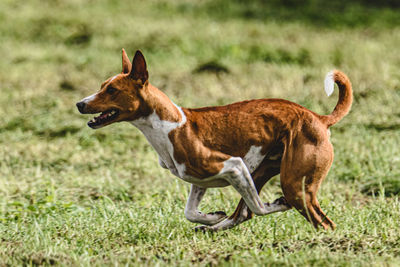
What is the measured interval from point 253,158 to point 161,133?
72 cm

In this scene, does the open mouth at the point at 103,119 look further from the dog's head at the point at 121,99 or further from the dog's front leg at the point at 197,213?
the dog's front leg at the point at 197,213

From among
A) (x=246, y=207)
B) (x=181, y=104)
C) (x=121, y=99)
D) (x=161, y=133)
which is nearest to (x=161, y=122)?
(x=161, y=133)

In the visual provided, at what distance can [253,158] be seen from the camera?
4.73m

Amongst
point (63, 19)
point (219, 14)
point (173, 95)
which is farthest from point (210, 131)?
point (219, 14)

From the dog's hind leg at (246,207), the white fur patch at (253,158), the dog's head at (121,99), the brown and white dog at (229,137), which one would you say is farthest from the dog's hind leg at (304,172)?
the dog's head at (121,99)

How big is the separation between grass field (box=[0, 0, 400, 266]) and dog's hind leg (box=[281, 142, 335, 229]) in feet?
0.87

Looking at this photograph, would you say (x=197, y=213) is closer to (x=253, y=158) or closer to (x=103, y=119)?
(x=253, y=158)

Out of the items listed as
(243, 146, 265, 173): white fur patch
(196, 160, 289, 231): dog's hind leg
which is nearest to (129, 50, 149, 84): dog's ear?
(243, 146, 265, 173): white fur patch

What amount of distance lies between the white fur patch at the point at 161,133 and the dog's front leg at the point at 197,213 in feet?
1.10

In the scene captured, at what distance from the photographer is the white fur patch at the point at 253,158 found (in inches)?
185

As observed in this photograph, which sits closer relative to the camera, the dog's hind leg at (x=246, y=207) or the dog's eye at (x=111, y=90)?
the dog's eye at (x=111, y=90)

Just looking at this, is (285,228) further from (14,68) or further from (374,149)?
(14,68)

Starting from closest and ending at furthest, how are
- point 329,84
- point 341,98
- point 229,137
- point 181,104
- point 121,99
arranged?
1. point 121,99
2. point 229,137
3. point 329,84
4. point 341,98
5. point 181,104

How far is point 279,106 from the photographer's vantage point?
479cm
